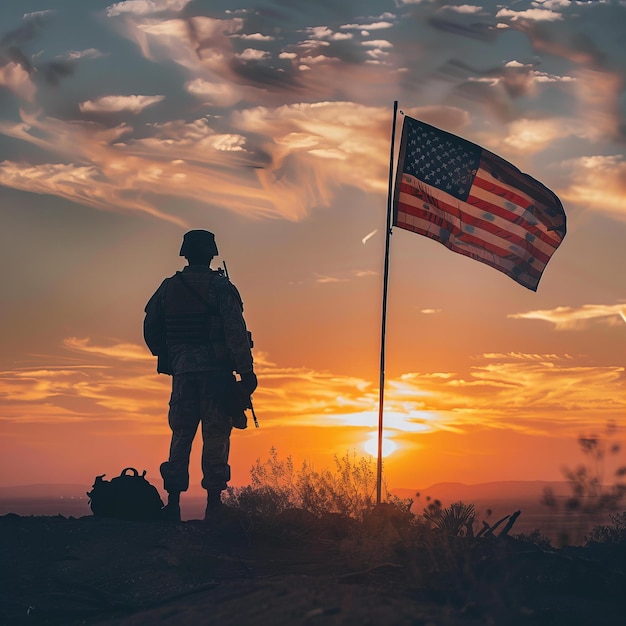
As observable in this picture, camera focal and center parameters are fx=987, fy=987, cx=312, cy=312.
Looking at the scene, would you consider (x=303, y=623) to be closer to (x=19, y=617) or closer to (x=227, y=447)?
(x=19, y=617)

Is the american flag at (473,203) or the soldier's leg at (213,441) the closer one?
the soldier's leg at (213,441)

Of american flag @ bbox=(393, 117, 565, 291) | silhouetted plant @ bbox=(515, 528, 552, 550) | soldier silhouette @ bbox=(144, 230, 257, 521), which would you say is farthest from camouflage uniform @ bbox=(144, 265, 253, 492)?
silhouetted plant @ bbox=(515, 528, 552, 550)

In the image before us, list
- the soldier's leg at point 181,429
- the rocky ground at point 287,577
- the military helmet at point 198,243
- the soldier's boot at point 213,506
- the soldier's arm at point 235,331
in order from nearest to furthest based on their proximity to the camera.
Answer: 1. the rocky ground at point 287,577
2. the soldier's boot at point 213,506
3. the soldier's arm at point 235,331
4. the soldier's leg at point 181,429
5. the military helmet at point 198,243

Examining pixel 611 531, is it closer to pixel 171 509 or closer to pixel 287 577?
pixel 287 577

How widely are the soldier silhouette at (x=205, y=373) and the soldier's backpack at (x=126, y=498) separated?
0.22 m

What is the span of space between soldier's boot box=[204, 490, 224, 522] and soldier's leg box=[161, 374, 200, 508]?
359mm

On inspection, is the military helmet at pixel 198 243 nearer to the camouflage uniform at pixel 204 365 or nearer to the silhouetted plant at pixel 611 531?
the camouflage uniform at pixel 204 365

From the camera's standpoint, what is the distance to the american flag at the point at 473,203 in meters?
13.4

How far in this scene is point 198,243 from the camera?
13.7m

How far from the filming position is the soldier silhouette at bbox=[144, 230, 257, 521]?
13.3 metres

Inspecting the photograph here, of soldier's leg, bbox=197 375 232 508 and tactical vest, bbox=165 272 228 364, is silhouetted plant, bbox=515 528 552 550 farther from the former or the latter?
tactical vest, bbox=165 272 228 364

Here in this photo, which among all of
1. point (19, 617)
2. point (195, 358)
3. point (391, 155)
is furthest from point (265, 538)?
point (391, 155)

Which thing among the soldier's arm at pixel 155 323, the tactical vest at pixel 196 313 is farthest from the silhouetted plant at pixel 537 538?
the soldier's arm at pixel 155 323

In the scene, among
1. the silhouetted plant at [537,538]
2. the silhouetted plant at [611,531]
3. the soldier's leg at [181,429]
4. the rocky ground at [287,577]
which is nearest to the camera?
the rocky ground at [287,577]
